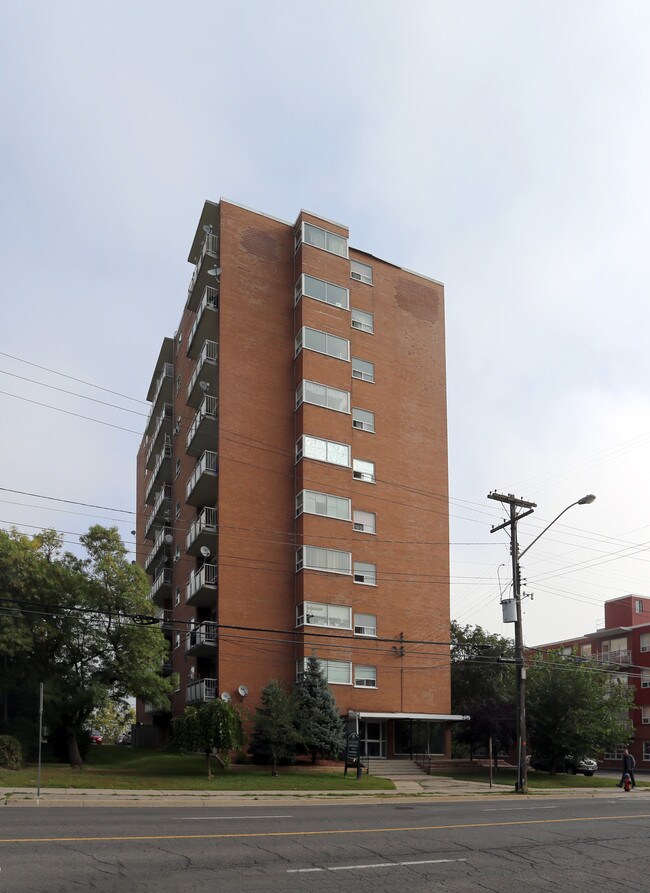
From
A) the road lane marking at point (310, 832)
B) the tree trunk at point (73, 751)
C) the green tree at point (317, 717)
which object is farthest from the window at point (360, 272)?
the road lane marking at point (310, 832)

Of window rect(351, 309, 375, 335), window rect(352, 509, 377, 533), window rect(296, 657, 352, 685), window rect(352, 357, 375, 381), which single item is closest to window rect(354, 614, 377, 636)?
window rect(296, 657, 352, 685)

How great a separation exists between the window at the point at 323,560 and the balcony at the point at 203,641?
499 centimetres

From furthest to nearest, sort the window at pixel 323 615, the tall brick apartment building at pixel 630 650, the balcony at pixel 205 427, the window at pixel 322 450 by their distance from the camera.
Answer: the tall brick apartment building at pixel 630 650 < the balcony at pixel 205 427 < the window at pixel 322 450 < the window at pixel 323 615

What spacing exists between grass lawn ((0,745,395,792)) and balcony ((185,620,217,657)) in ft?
16.0

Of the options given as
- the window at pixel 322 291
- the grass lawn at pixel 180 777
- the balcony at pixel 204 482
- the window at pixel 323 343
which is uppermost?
the window at pixel 322 291

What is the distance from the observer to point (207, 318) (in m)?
45.4

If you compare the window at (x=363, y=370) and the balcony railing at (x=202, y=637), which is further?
the window at (x=363, y=370)

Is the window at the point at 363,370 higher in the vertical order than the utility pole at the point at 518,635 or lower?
higher

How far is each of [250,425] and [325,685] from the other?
41.4 feet

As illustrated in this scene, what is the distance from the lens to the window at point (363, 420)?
4547 cm

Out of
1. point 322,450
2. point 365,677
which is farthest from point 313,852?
point 322,450

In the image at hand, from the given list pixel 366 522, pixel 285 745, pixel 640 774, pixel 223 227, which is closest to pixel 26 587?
pixel 285 745

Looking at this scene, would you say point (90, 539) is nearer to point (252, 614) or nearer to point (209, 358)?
point (252, 614)

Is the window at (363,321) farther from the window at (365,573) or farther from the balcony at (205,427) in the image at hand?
the window at (365,573)
